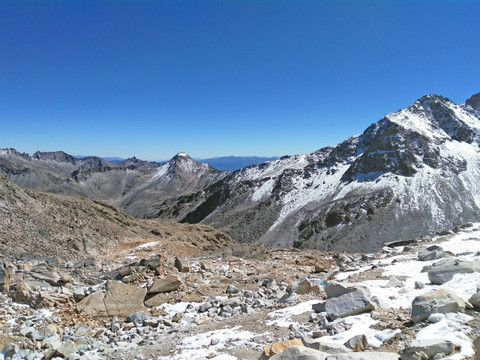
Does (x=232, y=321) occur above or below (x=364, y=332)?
below

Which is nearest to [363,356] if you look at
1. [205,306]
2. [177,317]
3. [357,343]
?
[357,343]

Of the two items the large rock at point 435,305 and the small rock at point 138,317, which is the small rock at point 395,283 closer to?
the large rock at point 435,305

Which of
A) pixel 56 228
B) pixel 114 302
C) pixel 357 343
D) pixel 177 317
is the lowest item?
pixel 177 317

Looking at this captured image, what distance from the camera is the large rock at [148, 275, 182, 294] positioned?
15422 mm

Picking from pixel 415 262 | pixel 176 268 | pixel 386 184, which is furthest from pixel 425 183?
pixel 176 268

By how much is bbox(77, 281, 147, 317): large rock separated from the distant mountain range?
89.3 metres

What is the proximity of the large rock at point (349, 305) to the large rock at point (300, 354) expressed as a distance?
392cm

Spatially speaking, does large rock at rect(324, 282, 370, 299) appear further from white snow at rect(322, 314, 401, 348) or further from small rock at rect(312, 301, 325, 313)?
white snow at rect(322, 314, 401, 348)

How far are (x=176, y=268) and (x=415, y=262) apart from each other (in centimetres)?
1497

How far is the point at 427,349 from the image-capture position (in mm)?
6883

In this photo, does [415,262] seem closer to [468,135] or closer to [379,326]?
[379,326]

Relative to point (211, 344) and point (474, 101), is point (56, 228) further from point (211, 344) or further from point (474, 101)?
point (474, 101)

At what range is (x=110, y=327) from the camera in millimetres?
12352

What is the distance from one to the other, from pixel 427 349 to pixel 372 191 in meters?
122
